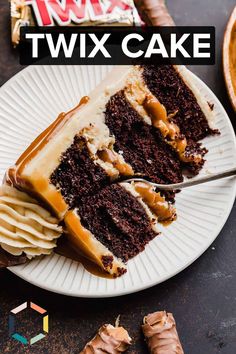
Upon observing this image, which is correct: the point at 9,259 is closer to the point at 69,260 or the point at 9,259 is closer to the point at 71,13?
the point at 69,260

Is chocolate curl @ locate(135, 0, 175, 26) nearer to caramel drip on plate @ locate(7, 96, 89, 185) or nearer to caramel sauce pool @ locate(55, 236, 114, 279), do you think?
caramel drip on plate @ locate(7, 96, 89, 185)

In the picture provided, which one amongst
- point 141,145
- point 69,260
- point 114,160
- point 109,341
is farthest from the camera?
point 141,145

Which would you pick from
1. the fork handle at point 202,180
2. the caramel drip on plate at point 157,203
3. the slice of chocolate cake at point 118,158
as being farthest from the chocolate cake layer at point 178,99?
the caramel drip on plate at point 157,203

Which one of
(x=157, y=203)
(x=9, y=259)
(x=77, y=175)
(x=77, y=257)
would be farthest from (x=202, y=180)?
(x=9, y=259)

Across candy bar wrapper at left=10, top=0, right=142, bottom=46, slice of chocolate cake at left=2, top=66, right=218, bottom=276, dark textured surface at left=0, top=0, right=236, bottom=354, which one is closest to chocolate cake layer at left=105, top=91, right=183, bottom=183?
slice of chocolate cake at left=2, top=66, right=218, bottom=276

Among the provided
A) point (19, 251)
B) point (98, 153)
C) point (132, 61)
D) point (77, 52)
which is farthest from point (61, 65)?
point (19, 251)

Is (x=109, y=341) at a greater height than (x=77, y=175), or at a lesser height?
lesser
